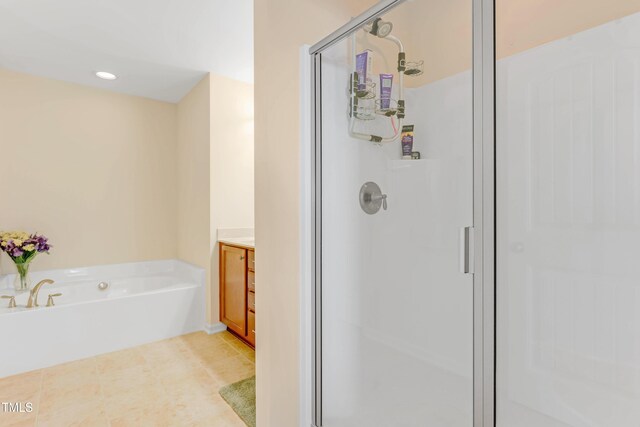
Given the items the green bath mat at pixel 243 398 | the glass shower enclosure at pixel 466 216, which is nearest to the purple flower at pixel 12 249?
the green bath mat at pixel 243 398

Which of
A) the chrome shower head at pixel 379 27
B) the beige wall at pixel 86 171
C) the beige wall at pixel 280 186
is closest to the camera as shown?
the chrome shower head at pixel 379 27

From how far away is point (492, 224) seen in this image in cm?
95

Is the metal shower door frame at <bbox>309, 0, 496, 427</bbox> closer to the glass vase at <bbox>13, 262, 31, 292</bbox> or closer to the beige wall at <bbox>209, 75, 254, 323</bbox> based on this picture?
the beige wall at <bbox>209, 75, 254, 323</bbox>

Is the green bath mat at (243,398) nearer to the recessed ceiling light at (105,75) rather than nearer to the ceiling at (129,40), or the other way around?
the ceiling at (129,40)

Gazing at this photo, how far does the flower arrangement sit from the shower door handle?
328cm

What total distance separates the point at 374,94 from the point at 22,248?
3046mm

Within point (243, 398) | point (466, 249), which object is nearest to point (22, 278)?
point (243, 398)

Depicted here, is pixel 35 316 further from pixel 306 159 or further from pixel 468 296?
pixel 468 296

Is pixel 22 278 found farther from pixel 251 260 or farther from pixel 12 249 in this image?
pixel 251 260

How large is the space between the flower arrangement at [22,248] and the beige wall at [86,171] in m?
0.28

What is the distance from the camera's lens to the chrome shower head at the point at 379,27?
1.27m

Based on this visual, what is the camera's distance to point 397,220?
52.6 inches

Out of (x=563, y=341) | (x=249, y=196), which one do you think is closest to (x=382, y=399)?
(x=563, y=341)

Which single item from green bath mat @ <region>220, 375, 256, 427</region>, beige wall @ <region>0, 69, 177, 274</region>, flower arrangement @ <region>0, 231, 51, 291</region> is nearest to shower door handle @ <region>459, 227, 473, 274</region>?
green bath mat @ <region>220, 375, 256, 427</region>
